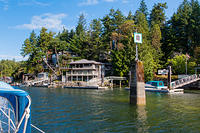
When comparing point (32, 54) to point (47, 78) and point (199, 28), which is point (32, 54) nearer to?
point (47, 78)

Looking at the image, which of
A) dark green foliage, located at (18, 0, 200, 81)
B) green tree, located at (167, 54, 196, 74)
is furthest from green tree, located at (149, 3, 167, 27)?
green tree, located at (167, 54, 196, 74)

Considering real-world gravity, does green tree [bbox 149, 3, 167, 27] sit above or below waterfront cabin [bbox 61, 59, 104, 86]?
above

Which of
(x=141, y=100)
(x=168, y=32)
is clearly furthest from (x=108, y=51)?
(x=141, y=100)

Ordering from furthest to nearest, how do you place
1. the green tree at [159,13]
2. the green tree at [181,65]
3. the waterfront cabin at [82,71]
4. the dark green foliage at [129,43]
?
1. the green tree at [159,13]
2. the waterfront cabin at [82,71]
3. the dark green foliage at [129,43]
4. the green tree at [181,65]

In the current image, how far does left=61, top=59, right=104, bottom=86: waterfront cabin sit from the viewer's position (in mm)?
62812

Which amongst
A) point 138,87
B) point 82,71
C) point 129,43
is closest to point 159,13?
point 129,43

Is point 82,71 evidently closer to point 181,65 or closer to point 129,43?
point 129,43

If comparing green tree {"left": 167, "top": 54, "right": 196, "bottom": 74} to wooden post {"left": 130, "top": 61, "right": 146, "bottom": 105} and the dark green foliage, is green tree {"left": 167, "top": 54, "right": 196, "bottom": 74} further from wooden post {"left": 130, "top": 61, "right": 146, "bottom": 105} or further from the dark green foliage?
wooden post {"left": 130, "top": 61, "right": 146, "bottom": 105}

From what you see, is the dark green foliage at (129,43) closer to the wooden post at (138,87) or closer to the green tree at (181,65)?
the green tree at (181,65)

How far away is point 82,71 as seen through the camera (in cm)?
6419

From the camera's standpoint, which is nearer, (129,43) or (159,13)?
(129,43)

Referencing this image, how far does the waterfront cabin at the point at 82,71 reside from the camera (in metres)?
62.8

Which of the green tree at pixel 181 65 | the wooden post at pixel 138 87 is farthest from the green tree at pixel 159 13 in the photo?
the wooden post at pixel 138 87

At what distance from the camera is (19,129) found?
5664 mm
